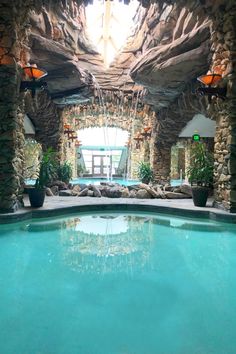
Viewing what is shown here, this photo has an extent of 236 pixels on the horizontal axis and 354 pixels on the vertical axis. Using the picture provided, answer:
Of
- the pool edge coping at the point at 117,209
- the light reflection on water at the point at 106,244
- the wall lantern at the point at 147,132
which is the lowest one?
the light reflection on water at the point at 106,244

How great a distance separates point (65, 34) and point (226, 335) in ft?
28.8

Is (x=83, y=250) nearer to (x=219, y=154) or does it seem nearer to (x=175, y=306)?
(x=175, y=306)

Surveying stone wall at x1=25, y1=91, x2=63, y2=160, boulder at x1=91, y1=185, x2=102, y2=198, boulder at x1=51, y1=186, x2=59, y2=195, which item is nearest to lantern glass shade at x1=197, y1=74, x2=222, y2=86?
boulder at x1=91, y1=185, x2=102, y2=198

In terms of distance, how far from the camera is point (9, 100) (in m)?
Answer: 5.18

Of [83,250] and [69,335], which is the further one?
[83,250]

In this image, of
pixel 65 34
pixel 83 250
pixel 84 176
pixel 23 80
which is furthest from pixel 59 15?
pixel 84 176

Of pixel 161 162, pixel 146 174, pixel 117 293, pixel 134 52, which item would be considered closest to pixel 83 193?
pixel 146 174

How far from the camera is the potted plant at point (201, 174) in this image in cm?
641

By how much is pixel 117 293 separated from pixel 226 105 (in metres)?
4.51

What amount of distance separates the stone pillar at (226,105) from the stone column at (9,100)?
380cm

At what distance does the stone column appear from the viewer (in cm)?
508

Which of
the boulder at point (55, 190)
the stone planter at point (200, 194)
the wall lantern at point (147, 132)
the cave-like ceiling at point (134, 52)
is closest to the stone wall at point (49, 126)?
the cave-like ceiling at point (134, 52)

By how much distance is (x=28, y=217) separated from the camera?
5457mm

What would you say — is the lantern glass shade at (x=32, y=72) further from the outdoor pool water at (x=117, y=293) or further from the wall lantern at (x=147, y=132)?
the wall lantern at (x=147, y=132)
